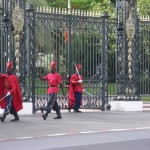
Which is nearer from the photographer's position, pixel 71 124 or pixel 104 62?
pixel 71 124

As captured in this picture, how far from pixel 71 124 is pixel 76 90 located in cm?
455

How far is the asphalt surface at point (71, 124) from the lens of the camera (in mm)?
Result: 15648

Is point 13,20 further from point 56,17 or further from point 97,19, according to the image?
point 97,19

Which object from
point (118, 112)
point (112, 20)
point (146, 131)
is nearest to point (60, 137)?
point (146, 131)

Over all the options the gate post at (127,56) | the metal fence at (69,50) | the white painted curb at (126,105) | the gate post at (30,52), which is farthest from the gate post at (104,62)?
the gate post at (30,52)

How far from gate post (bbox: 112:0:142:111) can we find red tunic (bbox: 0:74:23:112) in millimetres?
6177

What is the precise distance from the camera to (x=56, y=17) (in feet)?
73.9

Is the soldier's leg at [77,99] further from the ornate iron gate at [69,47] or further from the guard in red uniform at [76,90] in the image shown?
the ornate iron gate at [69,47]

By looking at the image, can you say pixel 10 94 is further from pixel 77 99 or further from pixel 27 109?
pixel 77 99

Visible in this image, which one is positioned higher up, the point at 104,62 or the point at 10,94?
the point at 104,62

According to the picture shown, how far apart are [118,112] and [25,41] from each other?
433 cm

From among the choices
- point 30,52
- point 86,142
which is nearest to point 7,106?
point 30,52

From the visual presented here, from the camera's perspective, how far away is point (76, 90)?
22406mm

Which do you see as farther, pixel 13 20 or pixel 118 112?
pixel 118 112
